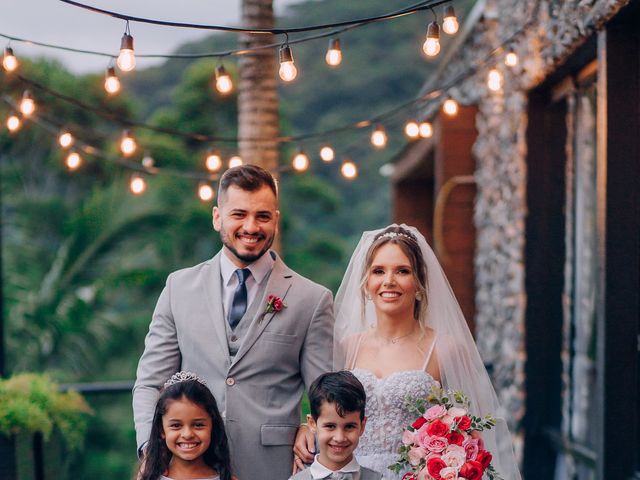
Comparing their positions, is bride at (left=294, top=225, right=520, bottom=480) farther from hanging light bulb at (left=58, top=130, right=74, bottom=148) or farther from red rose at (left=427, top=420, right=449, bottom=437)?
hanging light bulb at (left=58, top=130, right=74, bottom=148)

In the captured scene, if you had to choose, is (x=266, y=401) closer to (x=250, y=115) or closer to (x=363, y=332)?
(x=363, y=332)

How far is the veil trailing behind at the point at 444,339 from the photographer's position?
4.21 meters

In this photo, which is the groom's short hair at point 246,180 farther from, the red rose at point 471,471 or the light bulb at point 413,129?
the light bulb at point 413,129

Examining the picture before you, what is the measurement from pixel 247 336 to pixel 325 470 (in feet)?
1.97

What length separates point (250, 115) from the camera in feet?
23.0

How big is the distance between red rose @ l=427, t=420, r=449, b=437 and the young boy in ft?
0.87

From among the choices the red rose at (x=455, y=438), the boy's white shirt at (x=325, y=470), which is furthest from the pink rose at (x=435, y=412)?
the boy's white shirt at (x=325, y=470)

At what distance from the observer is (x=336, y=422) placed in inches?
140

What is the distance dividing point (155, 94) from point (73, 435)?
21555mm

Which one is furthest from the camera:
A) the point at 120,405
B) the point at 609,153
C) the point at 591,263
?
the point at 120,405

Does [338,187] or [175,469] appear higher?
[338,187]

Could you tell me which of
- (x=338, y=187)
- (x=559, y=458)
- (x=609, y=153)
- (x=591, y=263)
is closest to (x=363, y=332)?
(x=609, y=153)

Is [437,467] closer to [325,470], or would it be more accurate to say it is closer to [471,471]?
[471,471]

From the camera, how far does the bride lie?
4.12 meters
